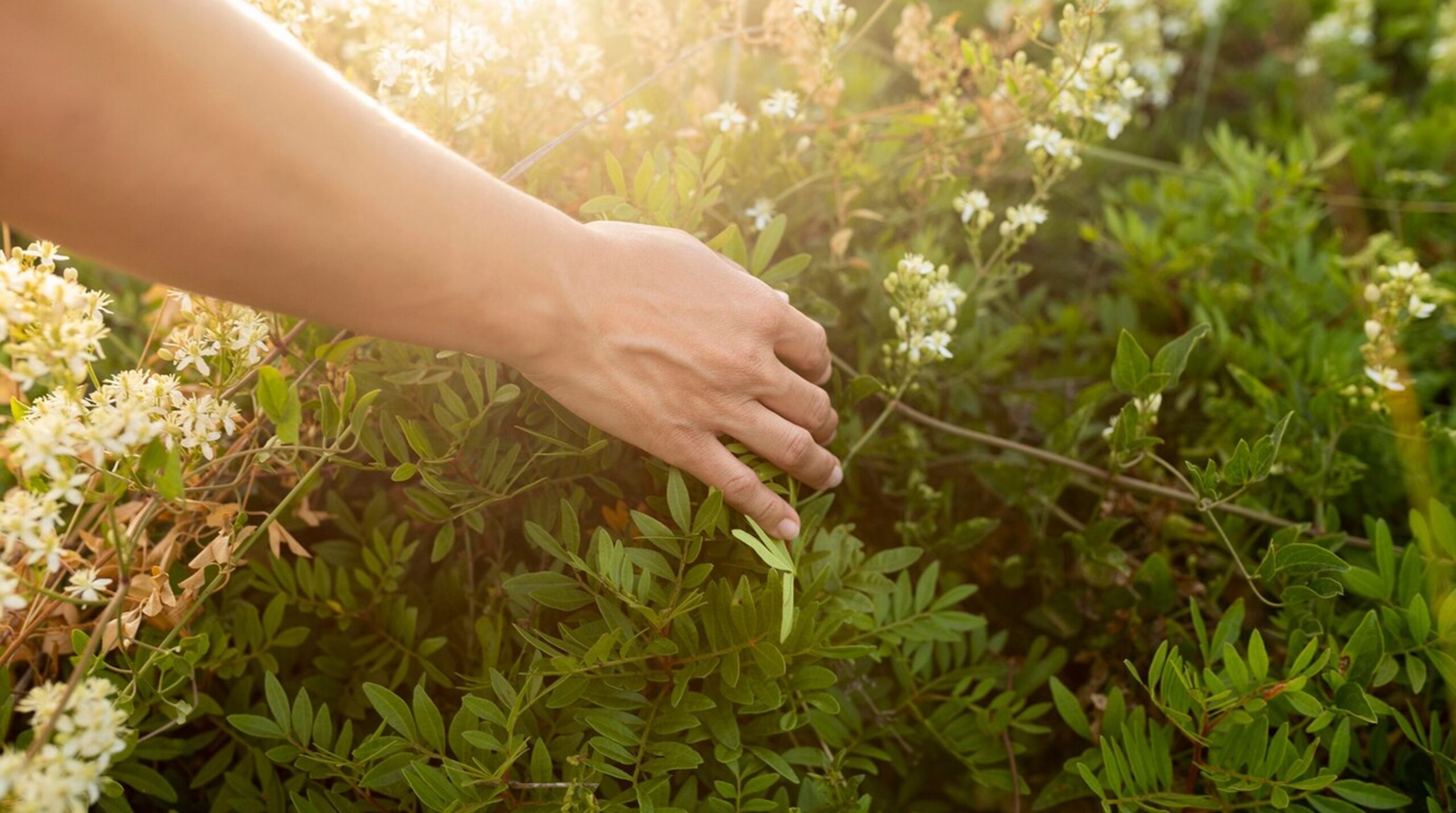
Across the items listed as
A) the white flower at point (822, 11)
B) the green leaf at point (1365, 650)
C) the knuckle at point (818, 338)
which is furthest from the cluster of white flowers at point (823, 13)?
the green leaf at point (1365, 650)

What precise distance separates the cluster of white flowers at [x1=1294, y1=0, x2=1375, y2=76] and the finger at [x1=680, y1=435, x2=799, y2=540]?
244cm

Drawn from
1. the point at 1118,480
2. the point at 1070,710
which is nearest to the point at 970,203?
the point at 1118,480

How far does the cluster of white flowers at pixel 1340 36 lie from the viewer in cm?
257

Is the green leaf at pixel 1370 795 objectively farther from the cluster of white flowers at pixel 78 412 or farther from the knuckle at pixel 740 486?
the cluster of white flowers at pixel 78 412

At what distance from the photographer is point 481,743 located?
2.98 feet

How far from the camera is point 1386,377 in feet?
4.14

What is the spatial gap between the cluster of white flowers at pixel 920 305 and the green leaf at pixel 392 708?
0.71 metres

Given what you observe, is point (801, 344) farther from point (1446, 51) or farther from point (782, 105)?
point (1446, 51)

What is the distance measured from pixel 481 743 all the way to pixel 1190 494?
99 cm

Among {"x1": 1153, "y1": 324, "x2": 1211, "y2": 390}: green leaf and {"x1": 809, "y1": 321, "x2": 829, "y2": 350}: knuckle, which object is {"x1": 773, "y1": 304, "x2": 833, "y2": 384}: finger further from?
{"x1": 1153, "y1": 324, "x2": 1211, "y2": 390}: green leaf

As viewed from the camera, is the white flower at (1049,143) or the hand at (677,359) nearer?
the hand at (677,359)

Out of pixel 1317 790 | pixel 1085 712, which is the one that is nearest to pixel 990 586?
pixel 1085 712

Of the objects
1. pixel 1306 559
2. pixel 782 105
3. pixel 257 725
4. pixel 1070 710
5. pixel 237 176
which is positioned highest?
pixel 237 176

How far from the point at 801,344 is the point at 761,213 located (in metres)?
0.37
